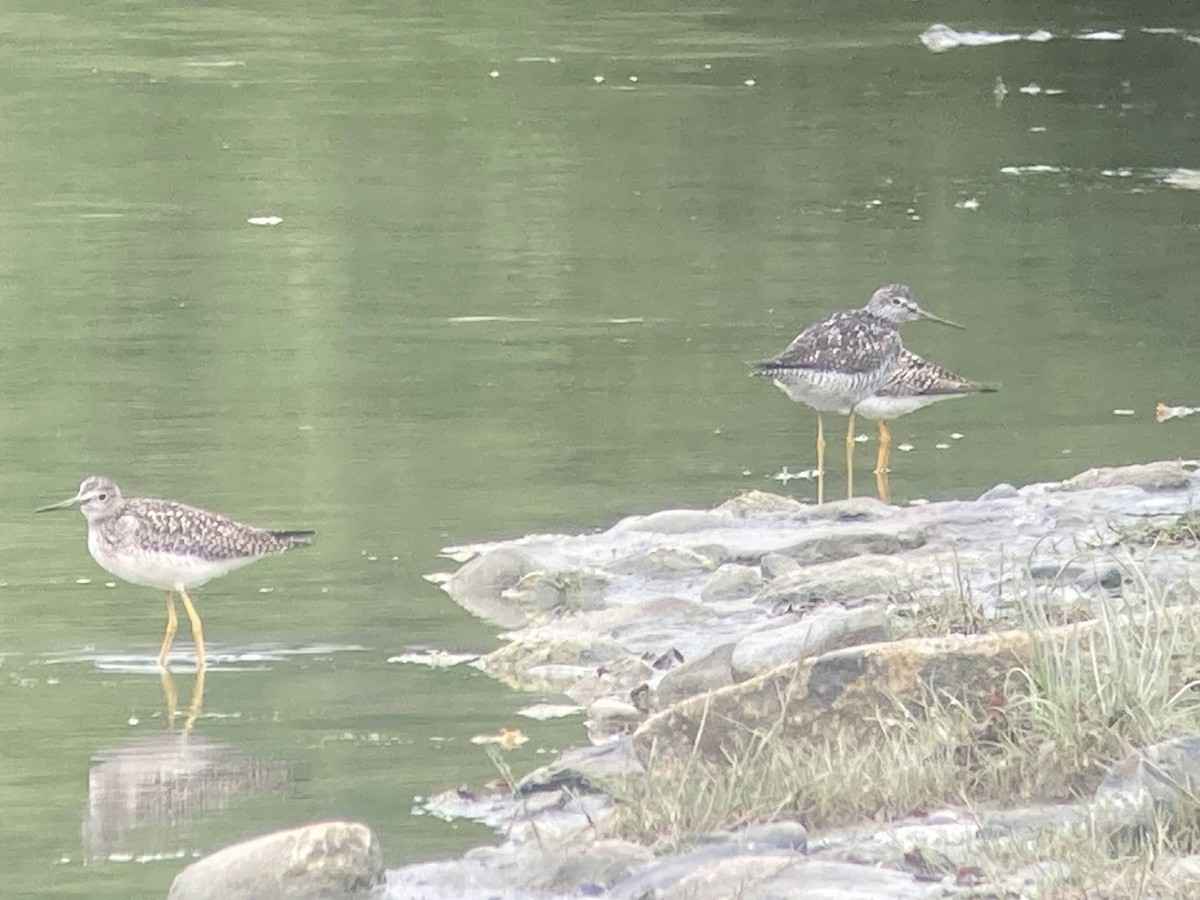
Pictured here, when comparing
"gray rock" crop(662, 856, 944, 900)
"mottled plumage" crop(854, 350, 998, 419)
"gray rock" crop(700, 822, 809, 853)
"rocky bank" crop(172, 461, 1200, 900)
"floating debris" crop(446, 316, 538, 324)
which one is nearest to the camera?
"gray rock" crop(662, 856, 944, 900)

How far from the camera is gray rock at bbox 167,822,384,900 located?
25.3 feet

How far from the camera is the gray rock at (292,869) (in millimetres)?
7703

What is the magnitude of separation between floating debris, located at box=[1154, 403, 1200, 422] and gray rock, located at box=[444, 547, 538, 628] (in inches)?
164

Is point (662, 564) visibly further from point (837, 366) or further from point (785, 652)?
point (785, 652)

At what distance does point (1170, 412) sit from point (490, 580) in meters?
4.48

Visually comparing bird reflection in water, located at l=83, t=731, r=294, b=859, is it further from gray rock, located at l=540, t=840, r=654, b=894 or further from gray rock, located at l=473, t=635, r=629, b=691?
gray rock, located at l=540, t=840, r=654, b=894

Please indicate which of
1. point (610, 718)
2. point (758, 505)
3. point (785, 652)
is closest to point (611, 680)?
point (610, 718)

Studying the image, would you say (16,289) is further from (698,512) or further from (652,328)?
(698,512)

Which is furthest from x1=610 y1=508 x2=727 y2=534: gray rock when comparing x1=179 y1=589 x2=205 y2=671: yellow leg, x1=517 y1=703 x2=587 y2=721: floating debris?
x1=517 y1=703 x2=587 y2=721: floating debris

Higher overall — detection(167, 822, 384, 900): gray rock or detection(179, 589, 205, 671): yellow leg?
detection(167, 822, 384, 900): gray rock

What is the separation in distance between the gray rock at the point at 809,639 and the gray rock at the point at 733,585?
195cm

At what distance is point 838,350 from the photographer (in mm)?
13469

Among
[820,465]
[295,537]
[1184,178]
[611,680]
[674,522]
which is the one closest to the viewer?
[611,680]

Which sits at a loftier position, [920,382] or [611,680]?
[920,382]
